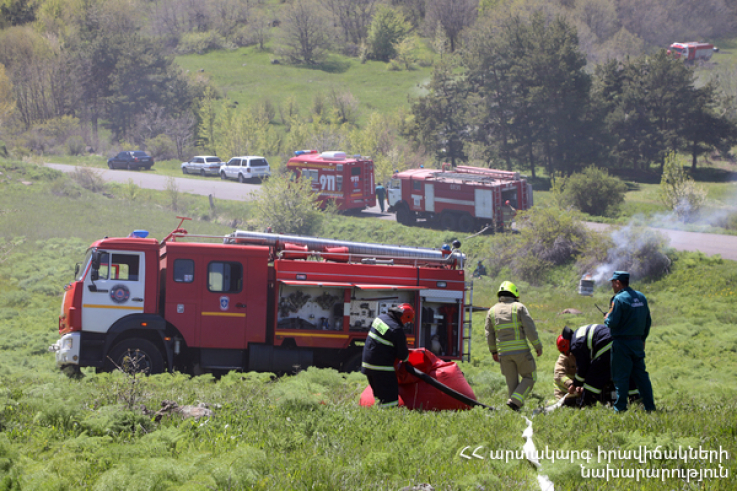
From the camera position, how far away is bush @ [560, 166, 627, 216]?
3459cm

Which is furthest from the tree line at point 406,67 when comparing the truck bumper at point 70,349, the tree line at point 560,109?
the truck bumper at point 70,349

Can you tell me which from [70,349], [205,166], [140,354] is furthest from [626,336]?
[205,166]

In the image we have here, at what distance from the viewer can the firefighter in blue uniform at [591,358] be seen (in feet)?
23.1

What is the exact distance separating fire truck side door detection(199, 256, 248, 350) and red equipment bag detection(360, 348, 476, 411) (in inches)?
161

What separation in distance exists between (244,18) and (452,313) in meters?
107

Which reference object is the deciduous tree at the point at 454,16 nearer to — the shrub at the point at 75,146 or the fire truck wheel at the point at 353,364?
the shrub at the point at 75,146

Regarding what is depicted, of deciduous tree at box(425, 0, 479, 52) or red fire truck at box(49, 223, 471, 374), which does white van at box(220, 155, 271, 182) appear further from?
deciduous tree at box(425, 0, 479, 52)

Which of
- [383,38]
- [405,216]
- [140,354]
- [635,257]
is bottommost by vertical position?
[140,354]

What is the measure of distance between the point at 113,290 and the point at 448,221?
884 inches

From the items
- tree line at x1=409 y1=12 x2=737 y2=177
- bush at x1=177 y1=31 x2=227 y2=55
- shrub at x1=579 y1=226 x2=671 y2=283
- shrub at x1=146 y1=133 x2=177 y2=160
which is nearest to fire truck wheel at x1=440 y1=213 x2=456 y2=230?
shrub at x1=579 y1=226 x2=671 y2=283

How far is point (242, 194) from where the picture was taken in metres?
41.6

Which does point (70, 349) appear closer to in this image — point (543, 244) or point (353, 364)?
point (353, 364)

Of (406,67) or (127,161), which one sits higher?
(406,67)

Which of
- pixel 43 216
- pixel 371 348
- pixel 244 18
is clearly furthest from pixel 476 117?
pixel 244 18
